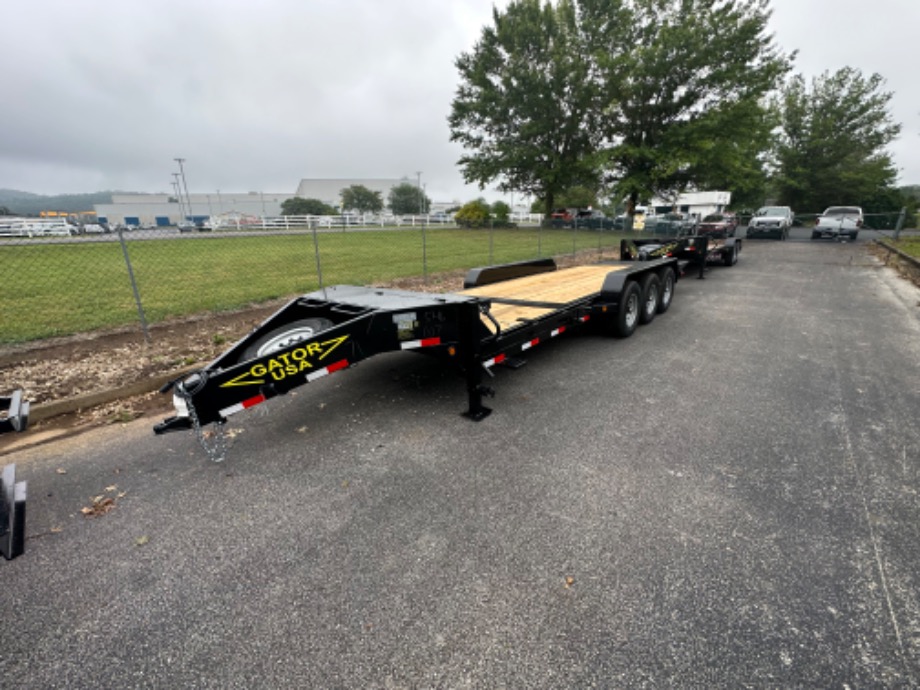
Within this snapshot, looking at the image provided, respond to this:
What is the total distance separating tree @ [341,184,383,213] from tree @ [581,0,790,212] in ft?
259

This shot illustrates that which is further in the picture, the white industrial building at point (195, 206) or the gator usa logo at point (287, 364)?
the white industrial building at point (195, 206)

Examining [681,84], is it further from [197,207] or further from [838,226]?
[197,207]

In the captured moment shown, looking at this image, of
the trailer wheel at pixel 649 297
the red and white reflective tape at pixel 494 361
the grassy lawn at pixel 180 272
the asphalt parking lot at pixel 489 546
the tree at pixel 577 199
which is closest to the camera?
the asphalt parking lot at pixel 489 546

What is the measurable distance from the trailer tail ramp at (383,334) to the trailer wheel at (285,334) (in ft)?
0.04

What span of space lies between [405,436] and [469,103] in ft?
121

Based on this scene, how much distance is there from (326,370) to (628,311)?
15.5 feet

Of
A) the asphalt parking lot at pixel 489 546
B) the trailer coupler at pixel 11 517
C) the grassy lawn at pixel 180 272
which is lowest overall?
the asphalt parking lot at pixel 489 546

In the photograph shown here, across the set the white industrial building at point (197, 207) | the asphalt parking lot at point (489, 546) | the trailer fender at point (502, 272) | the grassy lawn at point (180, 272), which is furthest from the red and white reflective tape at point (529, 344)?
the white industrial building at point (197, 207)

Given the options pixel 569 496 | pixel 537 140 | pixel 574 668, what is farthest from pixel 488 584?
pixel 537 140

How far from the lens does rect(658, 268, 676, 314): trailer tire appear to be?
7.68 meters

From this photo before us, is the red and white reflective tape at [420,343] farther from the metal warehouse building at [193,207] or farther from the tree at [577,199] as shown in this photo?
the metal warehouse building at [193,207]

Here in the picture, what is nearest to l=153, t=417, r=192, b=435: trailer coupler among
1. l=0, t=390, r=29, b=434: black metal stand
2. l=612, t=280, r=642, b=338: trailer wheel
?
l=0, t=390, r=29, b=434: black metal stand

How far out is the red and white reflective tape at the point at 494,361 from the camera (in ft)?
12.6

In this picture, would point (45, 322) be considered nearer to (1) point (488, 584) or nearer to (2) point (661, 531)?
(1) point (488, 584)
